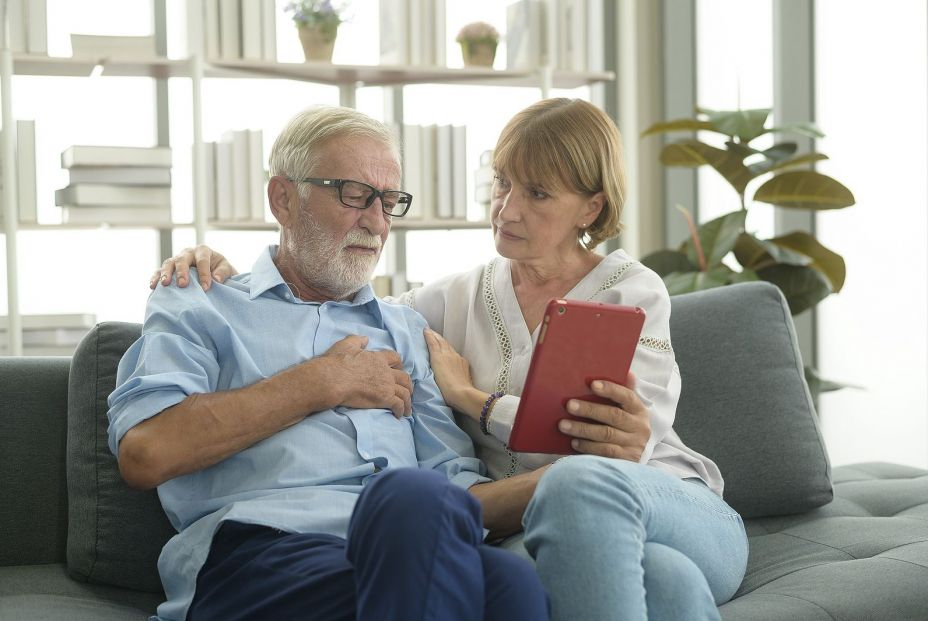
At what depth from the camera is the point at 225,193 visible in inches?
146

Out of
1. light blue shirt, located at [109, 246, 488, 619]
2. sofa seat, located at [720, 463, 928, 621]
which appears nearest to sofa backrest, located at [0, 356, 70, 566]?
light blue shirt, located at [109, 246, 488, 619]

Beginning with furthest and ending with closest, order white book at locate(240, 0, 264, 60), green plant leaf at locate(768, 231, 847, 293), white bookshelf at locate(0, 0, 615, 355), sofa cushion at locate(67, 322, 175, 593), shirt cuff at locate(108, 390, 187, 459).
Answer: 1. white book at locate(240, 0, 264, 60)
2. white bookshelf at locate(0, 0, 615, 355)
3. green plant leaf at locate(768, 231, 847, 293)
4. sofa cushion at locate(67, 322, 175, 593)
5. shirt cuff at locate(108, 390, 187, 459)

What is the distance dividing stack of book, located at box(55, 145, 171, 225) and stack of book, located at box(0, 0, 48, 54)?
1.20ft

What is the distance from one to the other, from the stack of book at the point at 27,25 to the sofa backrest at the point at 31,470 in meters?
1.96

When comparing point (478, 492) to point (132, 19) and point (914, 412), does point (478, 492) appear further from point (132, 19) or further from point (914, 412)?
point (132, 19)

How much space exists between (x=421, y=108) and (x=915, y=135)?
6.40 feet

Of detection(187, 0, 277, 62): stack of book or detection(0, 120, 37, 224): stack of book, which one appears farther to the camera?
detection(187, 0, 277, 62): stack of book

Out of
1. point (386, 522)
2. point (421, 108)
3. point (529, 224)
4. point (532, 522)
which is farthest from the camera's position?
point (421, 108)

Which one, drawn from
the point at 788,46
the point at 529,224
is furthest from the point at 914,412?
the point at 529,224

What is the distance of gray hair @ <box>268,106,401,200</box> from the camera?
1919 mm

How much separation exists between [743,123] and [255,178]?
1.68 meters

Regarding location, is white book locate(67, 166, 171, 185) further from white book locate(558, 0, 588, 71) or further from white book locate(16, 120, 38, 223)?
white book locate(558, 0, 588, 71)

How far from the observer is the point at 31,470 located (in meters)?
1.87

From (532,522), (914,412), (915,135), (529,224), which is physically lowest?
(914,412)
